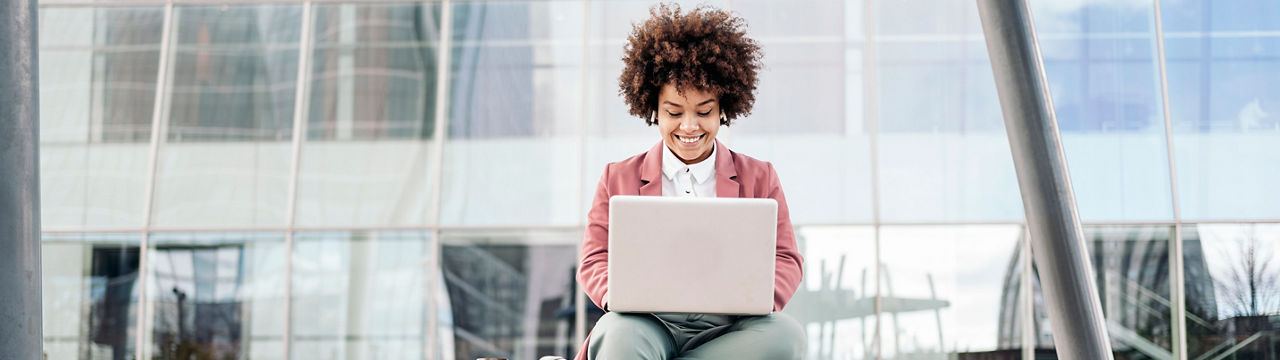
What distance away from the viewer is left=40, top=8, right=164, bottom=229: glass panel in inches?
356

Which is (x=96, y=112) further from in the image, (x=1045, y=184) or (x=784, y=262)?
(x=784, y=262)

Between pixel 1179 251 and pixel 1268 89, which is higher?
pixel 1268 89

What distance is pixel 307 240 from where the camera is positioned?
8.84 meters

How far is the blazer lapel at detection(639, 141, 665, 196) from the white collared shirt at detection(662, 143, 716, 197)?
0.04 meters

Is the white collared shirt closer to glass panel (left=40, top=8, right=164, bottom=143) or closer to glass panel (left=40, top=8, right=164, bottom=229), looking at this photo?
glass panel (left=40, top=8, right=164, bottom=229)

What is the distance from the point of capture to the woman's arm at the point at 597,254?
296cm

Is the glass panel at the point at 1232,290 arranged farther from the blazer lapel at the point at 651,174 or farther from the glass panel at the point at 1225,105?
the blazer lapel at the point at 651,174

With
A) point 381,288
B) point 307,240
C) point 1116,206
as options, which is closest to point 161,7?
point 307,240

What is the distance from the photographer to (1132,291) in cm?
840

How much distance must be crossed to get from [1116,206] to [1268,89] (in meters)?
A: 1.58

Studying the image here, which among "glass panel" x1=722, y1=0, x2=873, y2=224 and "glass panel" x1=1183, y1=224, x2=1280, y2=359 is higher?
"glass panel" x1=722, y1=0, x2=873, y2=224

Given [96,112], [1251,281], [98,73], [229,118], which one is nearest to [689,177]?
[229,118]

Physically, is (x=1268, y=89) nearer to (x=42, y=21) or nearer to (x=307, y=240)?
(x=307, y=240)

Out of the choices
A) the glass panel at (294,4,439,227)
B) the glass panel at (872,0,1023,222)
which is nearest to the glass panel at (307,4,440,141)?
the glass panel at (294,4,439,227)
